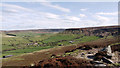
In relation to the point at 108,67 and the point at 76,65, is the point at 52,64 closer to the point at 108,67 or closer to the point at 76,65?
the point at 76,65

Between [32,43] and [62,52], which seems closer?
[62,52]

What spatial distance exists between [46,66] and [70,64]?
3903 millimetres

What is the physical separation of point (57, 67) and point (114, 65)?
30.1 ft

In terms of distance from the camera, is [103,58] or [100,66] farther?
[103,58]

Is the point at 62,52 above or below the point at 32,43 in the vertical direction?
above

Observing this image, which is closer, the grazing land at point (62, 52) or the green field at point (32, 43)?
the grazing land at point (62, 52)

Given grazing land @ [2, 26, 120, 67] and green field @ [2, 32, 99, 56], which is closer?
grazing land @ [2, 26, 120, 67]

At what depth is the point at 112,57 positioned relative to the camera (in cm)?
1714

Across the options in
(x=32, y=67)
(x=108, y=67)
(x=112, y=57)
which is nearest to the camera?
(x=108, y=67)

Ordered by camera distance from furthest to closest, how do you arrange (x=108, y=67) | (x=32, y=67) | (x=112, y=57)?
(x=112, y=57) < (x=32, y=67) < (x=108, y=67)

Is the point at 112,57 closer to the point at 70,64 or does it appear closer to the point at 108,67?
the point at 108,67

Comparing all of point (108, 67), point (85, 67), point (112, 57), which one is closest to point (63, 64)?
point (85, 67)

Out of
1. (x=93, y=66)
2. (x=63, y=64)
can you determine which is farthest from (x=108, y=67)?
(x=63, y=64)

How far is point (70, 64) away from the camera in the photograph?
14.6m
